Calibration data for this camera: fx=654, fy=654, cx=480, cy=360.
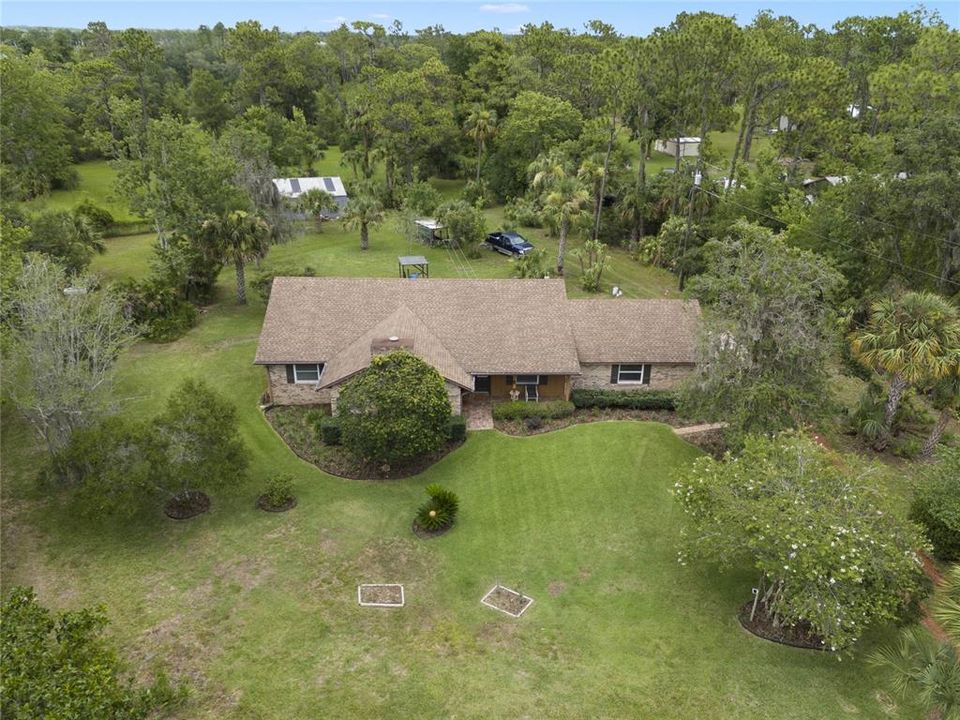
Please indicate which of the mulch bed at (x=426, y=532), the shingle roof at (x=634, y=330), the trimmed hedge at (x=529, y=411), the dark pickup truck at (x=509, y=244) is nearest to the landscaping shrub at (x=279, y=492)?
the mulch bed at (x=426, y=532)

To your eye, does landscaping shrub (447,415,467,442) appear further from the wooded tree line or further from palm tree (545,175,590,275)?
palm tree (545,175,590,275)

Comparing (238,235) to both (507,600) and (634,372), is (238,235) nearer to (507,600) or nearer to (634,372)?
(634,372)

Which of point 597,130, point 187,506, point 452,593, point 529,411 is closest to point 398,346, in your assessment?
point 529,411

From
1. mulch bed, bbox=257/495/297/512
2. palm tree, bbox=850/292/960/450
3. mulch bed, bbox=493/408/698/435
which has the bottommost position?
mulch bed, bbox=257/495/297/512

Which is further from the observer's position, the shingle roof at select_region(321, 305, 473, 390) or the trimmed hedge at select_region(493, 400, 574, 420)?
the trimmed hedge at select_region(493, 400, 574, 420)

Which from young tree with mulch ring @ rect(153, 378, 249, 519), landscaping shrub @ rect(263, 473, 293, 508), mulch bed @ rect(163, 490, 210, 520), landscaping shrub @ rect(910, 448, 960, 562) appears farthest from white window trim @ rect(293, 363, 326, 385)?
landscaping shrub @ rect(910, 448, 960, 562)
